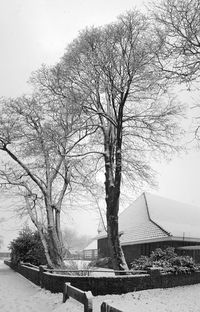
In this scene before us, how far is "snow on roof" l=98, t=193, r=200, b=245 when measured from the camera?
25.1m

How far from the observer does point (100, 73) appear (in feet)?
51.6

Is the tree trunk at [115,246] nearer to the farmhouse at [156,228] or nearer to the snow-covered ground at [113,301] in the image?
the snow-covered ground at [113,301]

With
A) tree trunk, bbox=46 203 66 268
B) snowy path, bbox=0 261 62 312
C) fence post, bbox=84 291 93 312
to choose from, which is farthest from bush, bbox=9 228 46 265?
fence post, bbox=84 291 93 312

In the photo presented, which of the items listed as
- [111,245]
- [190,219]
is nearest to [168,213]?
[190,219]

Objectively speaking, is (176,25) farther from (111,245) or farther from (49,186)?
(49,186)

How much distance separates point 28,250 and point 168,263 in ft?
36.3

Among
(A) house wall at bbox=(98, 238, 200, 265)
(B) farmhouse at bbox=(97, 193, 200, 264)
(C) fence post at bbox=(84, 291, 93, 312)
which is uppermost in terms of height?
(B) farmhouse at bbox=(97, 193, 200, 264)

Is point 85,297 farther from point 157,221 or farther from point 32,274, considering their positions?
point 157,221

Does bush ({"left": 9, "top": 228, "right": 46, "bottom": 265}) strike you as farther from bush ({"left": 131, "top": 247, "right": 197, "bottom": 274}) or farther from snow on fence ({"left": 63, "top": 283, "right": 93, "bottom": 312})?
snow on fence ({"left": 63, "top": 283, "right": 93, "bottom": 312})

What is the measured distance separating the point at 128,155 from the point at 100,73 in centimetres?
440

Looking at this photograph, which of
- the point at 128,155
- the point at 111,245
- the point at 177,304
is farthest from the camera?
the point at 128,155

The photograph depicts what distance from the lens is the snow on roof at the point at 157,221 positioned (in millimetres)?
25141

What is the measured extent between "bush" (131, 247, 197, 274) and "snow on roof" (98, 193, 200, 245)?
180 inches

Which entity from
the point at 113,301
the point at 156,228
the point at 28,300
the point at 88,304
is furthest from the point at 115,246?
the point at 156,228
